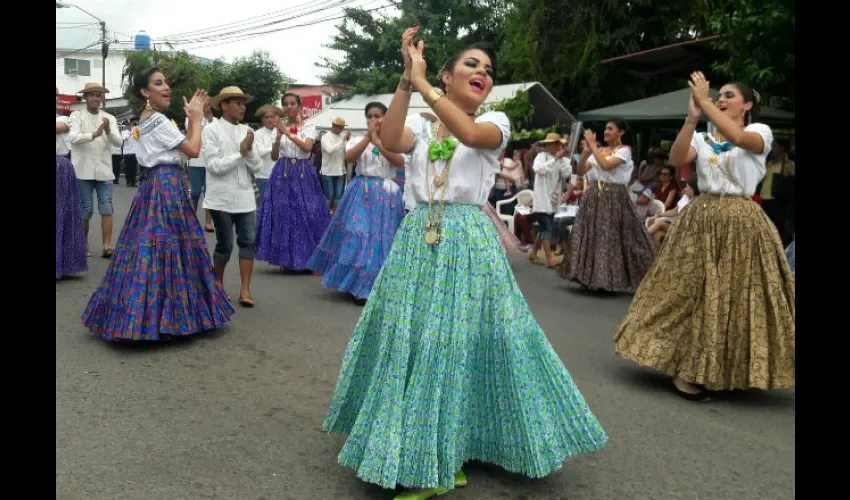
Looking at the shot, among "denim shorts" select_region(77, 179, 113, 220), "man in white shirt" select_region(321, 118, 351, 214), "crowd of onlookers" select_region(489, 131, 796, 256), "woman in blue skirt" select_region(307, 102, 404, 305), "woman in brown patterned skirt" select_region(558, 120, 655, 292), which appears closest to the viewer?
"woman in blue skirt" select_region(307, 102, 404, 305)

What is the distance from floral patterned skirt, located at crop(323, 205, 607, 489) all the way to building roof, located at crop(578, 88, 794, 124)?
33.1ft

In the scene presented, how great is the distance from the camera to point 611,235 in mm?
8891

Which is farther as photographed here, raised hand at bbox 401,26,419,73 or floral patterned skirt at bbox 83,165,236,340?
floral patterned skirt at bbox 83,165,236,340

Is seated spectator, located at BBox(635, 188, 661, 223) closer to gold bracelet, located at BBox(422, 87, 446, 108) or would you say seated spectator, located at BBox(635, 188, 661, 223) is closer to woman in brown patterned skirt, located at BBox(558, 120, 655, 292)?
woman in brown patterned skirt, located at BBox(558, 120, 655, 292)

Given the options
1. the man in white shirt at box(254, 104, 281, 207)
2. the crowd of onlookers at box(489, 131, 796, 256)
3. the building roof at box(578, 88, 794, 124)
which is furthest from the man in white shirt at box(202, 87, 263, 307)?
the building roof at box(578, 88, 794, 124)

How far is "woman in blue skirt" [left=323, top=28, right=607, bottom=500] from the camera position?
3238 mm

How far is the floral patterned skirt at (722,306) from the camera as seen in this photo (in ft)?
15.8

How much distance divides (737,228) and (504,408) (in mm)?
2430

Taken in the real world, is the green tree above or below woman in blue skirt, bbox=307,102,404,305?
above
